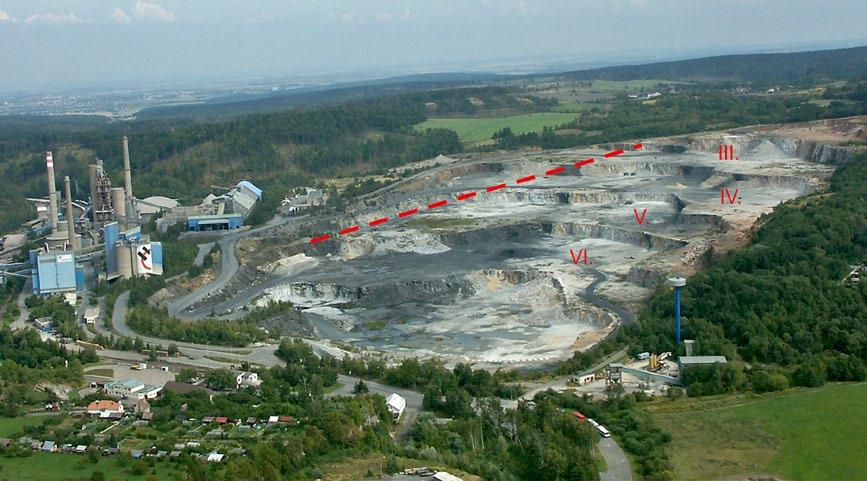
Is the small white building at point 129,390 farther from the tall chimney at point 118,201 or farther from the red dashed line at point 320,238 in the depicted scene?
the tall chimney at point 118,201

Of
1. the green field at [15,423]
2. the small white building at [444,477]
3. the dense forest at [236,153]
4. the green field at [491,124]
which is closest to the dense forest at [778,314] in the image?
the small white building at [444,477]

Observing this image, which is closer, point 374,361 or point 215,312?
point 374,361

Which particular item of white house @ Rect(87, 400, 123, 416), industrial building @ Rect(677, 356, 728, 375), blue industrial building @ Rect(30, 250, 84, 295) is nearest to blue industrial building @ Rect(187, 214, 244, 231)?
blue industrial building @ Rect(30, 250, 84, 295)

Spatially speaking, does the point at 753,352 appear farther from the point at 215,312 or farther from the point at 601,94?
the point at 601,94

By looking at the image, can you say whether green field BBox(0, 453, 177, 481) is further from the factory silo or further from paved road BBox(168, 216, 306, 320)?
the factory silo

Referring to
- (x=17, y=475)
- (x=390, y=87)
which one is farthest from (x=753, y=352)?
(x=390, y=87)

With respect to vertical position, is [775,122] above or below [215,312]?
above

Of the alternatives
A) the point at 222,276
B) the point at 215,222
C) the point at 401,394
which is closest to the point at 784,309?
the point at 401,394

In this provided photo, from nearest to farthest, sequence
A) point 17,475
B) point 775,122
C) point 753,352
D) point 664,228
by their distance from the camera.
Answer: point 17,475 → point 753,352 → point 664,228 → point 775,122
